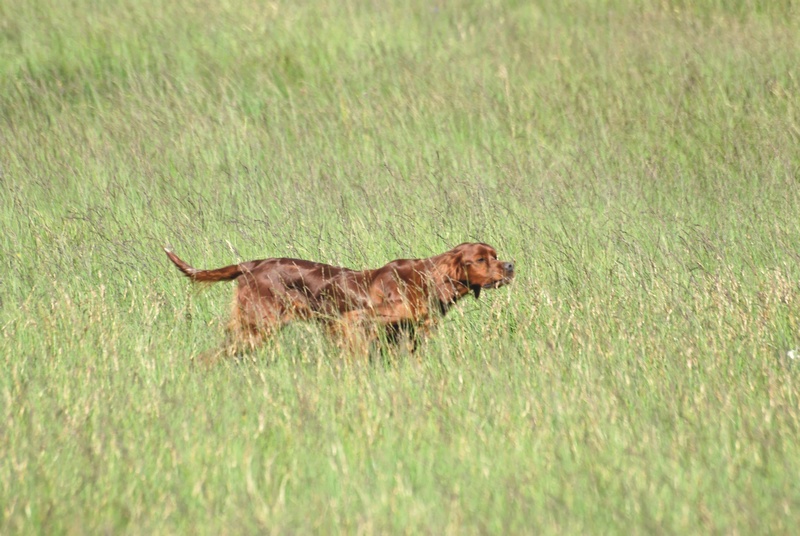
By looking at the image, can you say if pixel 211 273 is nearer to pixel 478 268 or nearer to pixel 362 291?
pixel 362 291

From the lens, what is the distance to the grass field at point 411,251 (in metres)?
2.78

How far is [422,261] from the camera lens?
4410 mm

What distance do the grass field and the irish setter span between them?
0.52 ft

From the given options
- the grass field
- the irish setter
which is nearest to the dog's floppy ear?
the irish setter

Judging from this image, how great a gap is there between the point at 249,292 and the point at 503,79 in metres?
4.95

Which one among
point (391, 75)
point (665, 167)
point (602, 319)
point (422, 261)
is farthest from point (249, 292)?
point (391, 75)

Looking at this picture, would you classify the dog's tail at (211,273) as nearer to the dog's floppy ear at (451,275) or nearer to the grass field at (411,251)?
the grass field at (411,251)

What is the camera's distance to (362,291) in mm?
4344

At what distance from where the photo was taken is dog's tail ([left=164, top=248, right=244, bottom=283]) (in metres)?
4.40

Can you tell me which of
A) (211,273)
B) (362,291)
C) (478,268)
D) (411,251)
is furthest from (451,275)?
(211,273)

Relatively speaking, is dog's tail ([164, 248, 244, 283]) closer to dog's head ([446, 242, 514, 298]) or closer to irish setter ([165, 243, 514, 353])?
irish setter ([165, 243, 514, 353])

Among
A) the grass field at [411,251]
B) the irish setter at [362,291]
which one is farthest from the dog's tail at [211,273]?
the grass field at [411,251]

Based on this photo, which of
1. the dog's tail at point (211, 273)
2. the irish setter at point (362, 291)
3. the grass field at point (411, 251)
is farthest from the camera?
the dog's tail at point (211, 273)

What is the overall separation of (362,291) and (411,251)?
1067mm
